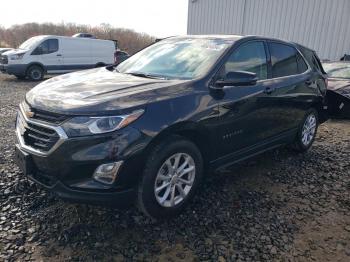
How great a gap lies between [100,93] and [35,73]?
41.7 ft

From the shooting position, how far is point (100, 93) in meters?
3.07

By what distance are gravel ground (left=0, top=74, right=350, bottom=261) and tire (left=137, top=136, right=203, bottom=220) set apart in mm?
173

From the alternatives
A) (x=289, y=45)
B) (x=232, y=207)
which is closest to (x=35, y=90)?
(x=232, y=207)

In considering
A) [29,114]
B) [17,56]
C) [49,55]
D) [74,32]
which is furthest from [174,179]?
[74,32]

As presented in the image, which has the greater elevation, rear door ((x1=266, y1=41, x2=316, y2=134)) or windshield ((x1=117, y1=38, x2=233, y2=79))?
windshield ((x1=117, y1=38, x2=233, y2=79))

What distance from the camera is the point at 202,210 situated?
11.6 ft

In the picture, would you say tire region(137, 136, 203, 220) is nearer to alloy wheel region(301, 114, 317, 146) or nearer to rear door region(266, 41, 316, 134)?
rear door region(266, 41, 316, 134)

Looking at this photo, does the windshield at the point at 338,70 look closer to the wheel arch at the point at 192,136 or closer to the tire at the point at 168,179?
the wheel arch at the point at 192,136

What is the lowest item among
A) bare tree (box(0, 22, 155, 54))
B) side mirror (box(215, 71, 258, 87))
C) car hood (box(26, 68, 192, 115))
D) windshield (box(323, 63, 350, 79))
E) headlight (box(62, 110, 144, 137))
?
bare tree (box(0, 22, 155, 54))

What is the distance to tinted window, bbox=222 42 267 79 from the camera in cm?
380

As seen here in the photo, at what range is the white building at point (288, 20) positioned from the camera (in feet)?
48.0

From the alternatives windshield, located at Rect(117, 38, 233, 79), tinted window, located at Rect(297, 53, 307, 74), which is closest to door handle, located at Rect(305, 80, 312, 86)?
tinted window, located at Rect(297, 53, 307, 74)

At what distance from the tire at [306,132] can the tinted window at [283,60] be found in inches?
32.3

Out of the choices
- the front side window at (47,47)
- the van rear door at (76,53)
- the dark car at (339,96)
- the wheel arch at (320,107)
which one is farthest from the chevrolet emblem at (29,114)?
the van rear door at (76,53)
